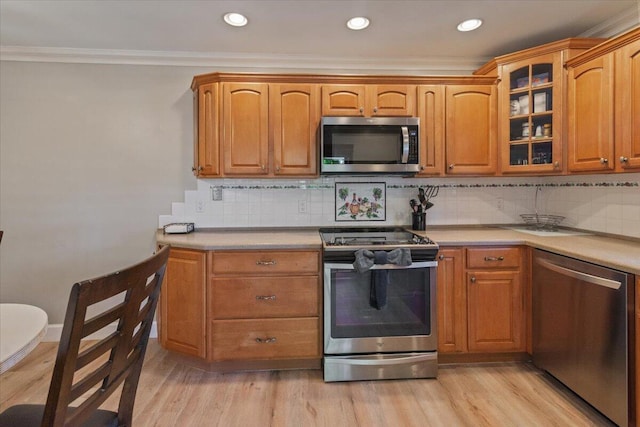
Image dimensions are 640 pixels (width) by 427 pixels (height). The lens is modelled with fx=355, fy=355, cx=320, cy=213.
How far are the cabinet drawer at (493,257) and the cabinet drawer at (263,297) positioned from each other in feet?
3.57

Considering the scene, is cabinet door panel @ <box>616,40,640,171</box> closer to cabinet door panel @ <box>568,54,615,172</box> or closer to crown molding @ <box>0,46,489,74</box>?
cabinet door panel @ <box>568,54,615,172</box>

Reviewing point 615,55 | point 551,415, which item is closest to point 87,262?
point 551,415

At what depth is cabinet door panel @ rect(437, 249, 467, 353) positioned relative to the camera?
243cm

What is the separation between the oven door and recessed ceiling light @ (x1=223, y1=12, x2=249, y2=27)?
171 cm

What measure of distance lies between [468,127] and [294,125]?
4.48 ft

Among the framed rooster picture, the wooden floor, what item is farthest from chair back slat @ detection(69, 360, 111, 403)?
the framed rooster picture

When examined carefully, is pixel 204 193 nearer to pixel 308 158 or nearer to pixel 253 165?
pixel 253 165

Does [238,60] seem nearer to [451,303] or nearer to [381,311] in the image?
[381,311]

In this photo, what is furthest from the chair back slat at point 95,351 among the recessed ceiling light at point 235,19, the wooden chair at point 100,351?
the recessed ceiling light at point 235,19

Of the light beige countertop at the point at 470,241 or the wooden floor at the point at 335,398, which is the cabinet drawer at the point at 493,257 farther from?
the wooden floor at the point at 335,398

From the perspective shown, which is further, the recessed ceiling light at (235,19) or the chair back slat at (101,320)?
the recessed ceiling light at (235,19)

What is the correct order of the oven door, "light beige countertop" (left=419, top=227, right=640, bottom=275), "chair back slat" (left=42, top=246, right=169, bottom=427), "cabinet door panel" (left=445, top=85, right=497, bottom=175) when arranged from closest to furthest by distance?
"chair back slat" (left=42, top=246, right=169, bottom=427) < "light beige countertop" (left=419, top=227, right=640, bottom=275) < the oven door < "cabinet door panel" (left=445, top=85, right=497, bottom=175)

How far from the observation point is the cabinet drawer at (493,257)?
2430 millimetres

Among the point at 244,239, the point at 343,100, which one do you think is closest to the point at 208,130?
the point at 244,239
